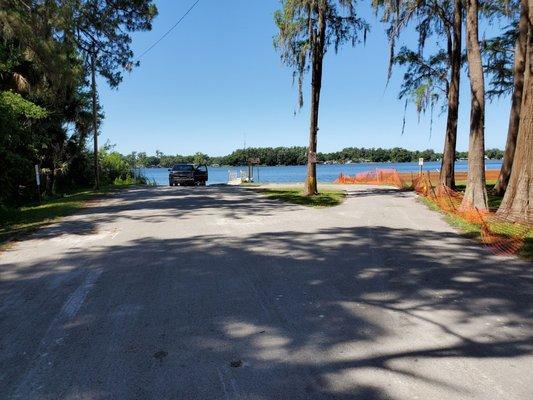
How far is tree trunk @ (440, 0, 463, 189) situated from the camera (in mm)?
19906

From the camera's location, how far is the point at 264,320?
4.52 meters

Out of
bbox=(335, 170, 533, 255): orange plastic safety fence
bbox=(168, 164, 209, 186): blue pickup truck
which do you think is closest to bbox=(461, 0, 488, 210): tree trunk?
bbox=(335, 170, 533, 255): orange plastic safety fence

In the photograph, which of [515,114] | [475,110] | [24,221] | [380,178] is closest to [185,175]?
[380,178]

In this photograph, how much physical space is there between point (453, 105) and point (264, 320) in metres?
19.6

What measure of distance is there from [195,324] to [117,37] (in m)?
19.7

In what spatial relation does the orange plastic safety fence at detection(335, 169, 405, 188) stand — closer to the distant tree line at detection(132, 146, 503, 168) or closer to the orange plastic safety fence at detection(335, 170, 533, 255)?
the orange plastic safety fence at detection(335, 170, 533, 255)

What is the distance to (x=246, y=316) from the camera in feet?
15.2

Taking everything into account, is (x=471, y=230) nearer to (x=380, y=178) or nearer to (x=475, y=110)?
(x=475, y=110)

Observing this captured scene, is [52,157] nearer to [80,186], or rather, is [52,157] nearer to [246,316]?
[80,186]

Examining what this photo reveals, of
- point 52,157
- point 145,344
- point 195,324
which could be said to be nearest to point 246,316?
point 195,324

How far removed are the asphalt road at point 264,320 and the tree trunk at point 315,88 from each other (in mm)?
10695

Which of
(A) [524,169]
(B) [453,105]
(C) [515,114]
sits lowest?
(A) [524,169]

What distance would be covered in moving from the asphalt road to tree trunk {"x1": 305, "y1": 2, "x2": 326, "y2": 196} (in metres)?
10.7

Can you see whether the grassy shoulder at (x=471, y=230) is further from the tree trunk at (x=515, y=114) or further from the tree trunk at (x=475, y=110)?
the tree trunk at (x=515, y=114)
